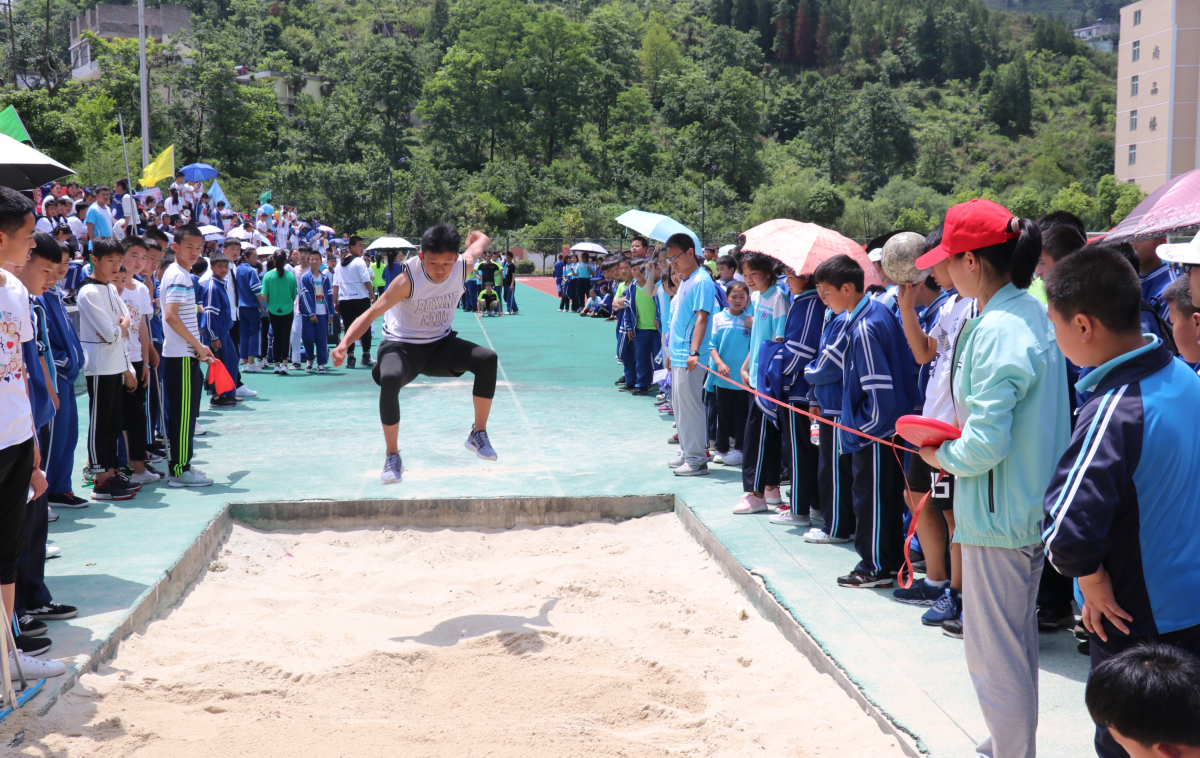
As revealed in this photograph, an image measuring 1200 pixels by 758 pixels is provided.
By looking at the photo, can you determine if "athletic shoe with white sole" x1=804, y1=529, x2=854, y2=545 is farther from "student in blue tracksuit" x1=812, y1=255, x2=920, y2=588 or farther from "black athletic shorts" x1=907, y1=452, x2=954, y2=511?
"black athletic shorts" x1=907, y1=452, x2=954, y2=511

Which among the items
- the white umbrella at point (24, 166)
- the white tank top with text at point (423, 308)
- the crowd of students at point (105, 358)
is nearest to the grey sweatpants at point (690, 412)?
the white tank top with text at point (423, 308)

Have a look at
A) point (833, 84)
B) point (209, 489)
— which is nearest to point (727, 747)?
point (209, 489)

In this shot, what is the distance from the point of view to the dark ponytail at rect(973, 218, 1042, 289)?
2.79m

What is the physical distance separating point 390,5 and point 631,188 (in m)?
68.9

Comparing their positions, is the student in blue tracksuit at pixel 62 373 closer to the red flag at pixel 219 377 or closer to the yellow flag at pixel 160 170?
the red flag at pixel 219 377

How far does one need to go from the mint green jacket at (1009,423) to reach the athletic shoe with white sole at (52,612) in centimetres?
423

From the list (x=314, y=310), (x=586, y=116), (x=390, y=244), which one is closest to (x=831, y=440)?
(x=314, y=310)

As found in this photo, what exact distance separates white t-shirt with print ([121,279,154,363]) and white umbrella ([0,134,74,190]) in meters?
1.97

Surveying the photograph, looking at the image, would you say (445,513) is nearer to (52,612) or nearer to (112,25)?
(52,612)

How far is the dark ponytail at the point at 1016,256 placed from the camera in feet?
9.14

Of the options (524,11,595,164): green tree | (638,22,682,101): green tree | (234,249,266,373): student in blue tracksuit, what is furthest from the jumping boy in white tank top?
(638,22,682,101): green tree

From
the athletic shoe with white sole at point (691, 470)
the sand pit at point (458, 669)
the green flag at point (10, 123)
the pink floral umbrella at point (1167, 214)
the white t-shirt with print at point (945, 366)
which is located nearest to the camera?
the sand pit at point (458, 669)

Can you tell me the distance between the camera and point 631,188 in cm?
7075

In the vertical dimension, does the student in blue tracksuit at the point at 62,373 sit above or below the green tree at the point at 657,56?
below
